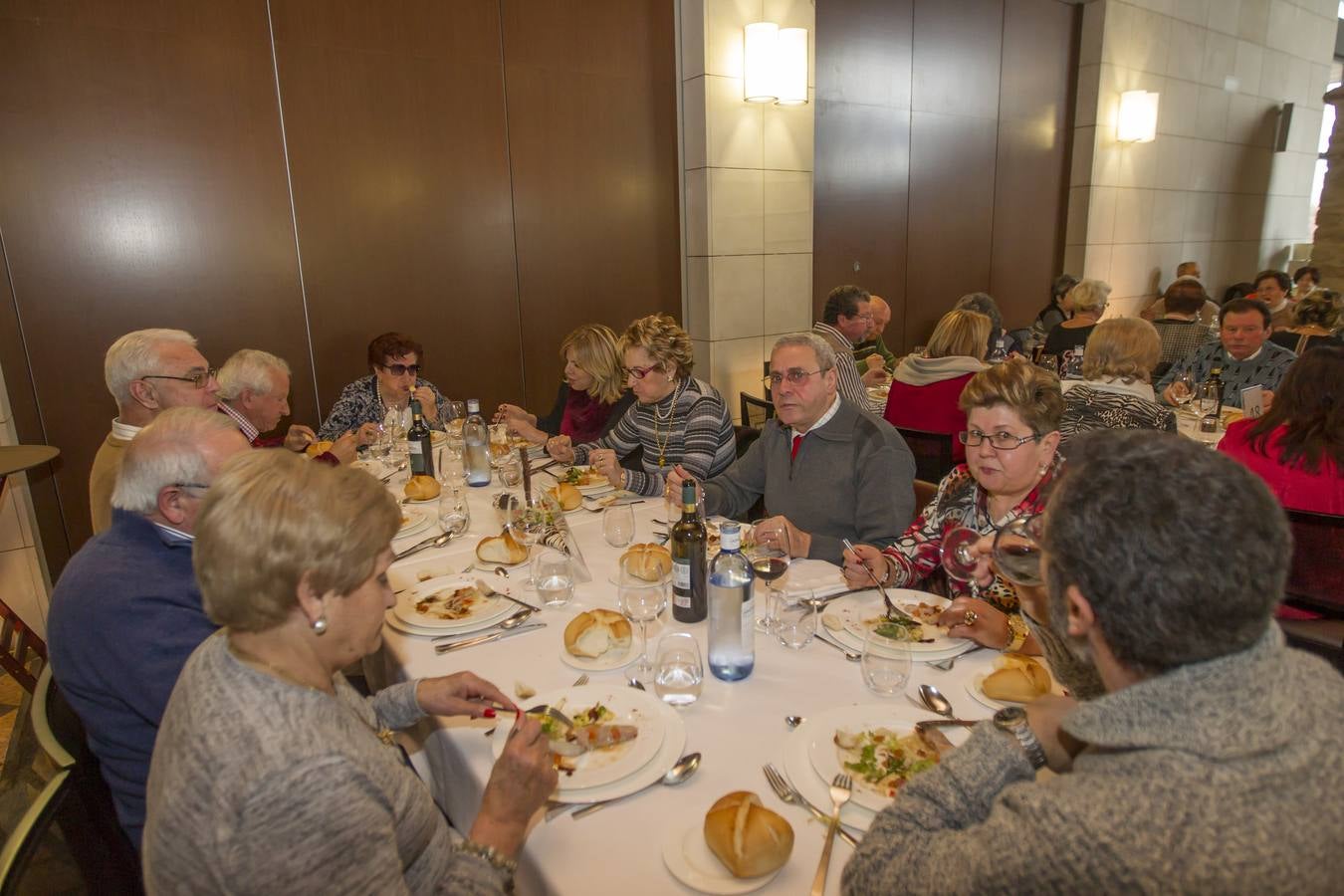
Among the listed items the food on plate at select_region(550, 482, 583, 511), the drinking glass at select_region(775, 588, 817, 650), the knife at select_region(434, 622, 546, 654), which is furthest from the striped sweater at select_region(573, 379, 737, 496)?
the drinking glass at select_region(775, 588, 817, 650)

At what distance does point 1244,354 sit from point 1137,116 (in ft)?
13.7

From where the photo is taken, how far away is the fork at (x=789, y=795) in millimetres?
1143

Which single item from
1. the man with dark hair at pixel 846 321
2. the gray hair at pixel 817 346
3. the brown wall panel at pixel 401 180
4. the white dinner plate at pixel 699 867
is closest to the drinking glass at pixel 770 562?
the white dinner plate at pixel 699 867

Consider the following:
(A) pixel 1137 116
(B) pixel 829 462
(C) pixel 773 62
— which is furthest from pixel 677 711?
(A) pixel 1137 116

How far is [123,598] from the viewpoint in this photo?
1468 mm

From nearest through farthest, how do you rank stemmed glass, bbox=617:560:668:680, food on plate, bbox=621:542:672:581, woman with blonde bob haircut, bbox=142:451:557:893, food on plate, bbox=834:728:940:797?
woman with blonde bob haircut, bbox=142:451:557:893
food on plate, bbox=834:728:940:797
stemmed glass, bbox=617:560:668:680
food on plate, bbox=621:542:672:581

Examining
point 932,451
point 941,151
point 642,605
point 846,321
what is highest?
point 941,151

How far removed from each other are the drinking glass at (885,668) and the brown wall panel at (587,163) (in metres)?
3.93

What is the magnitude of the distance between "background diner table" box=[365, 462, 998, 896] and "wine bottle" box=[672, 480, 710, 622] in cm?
4

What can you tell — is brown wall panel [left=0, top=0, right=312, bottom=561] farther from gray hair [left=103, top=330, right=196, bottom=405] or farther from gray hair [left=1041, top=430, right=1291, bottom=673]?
gray hair [left=1041, top=430, right=1291, bottom=673]

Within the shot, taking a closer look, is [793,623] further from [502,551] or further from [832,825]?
[502,551]

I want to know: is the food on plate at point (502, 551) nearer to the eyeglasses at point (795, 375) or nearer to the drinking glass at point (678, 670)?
the drinking glass at point (678, 670)

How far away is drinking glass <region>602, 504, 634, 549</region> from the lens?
7.62 feet

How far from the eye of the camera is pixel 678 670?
1.51 metres
